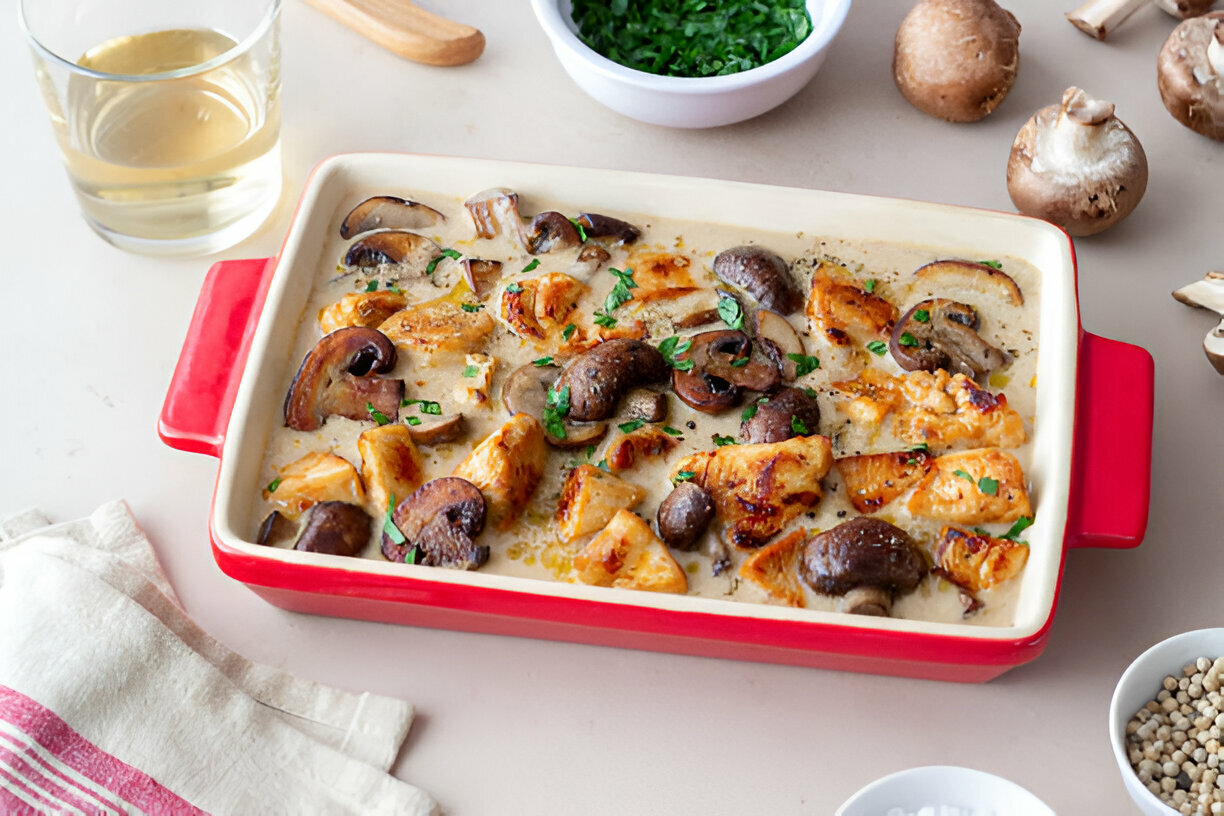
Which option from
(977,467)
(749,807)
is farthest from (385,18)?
(749,807)

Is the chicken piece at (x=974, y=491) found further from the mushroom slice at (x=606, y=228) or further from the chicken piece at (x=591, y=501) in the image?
the mushroom slice at (x=606, y=228)

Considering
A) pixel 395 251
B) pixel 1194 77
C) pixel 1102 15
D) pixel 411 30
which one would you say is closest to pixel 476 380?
pixel 395 251

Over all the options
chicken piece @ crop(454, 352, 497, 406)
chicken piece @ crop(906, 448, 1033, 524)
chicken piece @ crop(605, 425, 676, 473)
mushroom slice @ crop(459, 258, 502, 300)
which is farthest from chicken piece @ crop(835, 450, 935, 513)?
mushroom slice @ crop(459, 258, 502, 300)

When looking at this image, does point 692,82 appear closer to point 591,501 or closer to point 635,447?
point 635,447

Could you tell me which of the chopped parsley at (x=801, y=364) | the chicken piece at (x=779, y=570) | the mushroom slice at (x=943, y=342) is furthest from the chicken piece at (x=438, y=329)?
the mushroom slice at (x=943, y=342)

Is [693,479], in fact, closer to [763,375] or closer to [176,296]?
[763,375]
